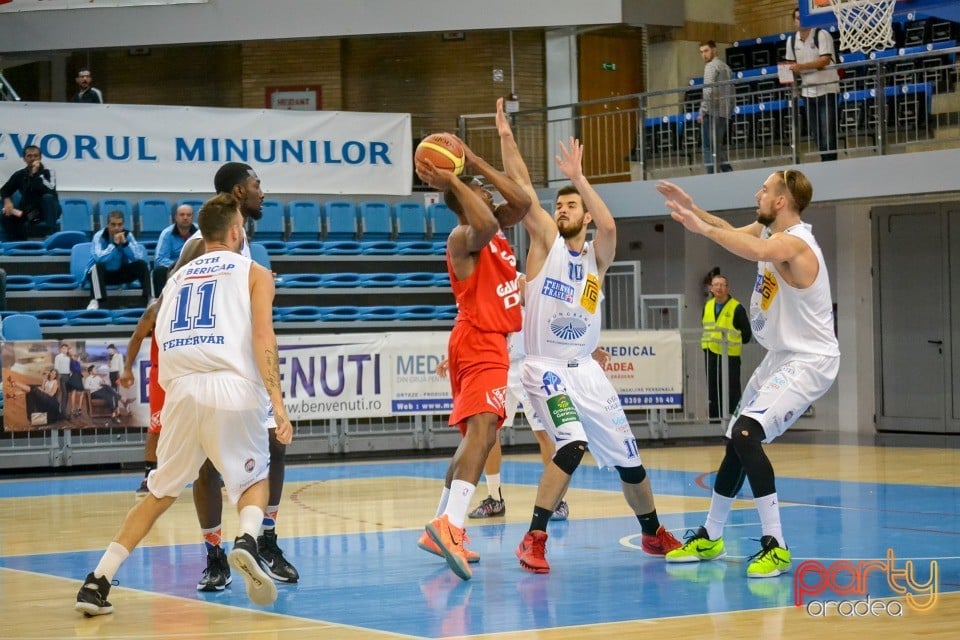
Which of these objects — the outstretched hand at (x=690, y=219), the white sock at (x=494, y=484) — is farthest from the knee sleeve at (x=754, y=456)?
the white sock at (x=494, y=484)

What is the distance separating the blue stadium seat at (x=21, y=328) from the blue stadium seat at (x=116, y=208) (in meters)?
3.58

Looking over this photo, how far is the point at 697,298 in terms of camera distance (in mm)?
23469

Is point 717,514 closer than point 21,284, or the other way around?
point 717,514

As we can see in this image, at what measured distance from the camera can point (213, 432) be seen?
6.87 m

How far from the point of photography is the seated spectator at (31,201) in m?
19.0

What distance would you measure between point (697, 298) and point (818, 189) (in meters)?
4.55

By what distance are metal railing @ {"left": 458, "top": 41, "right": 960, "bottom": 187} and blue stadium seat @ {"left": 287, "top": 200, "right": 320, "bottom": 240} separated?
2963 millimetres

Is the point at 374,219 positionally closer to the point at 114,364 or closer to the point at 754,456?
the point at 114,364

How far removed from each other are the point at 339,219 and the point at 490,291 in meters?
13.5

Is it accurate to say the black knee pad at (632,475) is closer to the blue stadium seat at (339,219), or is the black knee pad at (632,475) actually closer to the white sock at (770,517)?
the white sock at (770,517)

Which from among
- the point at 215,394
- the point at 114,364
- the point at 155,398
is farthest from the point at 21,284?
the point at 215,394

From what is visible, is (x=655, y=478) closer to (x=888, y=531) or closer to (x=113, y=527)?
(x=888, y=531)

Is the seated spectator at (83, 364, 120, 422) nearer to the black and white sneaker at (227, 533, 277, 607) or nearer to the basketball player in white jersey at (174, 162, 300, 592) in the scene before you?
the basketball player in white jersey at (174, 162, 300, 592)

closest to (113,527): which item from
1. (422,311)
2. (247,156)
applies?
(422,311)
